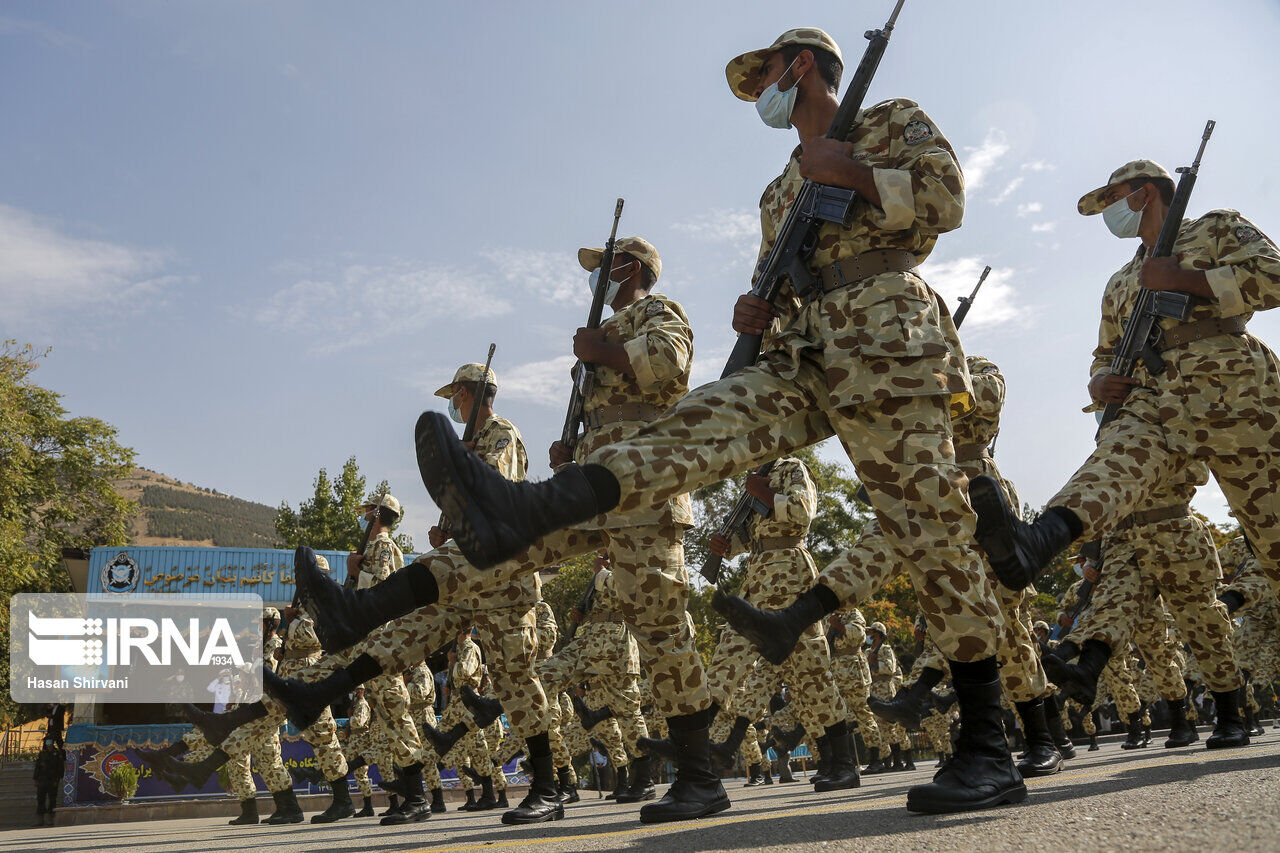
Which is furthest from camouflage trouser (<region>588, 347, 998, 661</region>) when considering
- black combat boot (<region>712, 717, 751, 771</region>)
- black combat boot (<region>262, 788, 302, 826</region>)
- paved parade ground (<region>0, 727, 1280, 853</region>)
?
black combat boot (<region>262, 788, 302, 826</region>)

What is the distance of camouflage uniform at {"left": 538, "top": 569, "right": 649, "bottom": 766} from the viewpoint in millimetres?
10016

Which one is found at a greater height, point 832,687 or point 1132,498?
Answer: point 1132,498

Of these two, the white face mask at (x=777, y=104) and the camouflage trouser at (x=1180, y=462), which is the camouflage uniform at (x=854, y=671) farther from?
the white face mask at (x=777, y=104)

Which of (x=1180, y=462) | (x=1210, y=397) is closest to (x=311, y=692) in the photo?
(x=1180, y=462)

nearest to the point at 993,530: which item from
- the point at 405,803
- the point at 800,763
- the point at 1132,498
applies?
the point at 1132,498

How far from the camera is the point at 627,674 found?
10094mm

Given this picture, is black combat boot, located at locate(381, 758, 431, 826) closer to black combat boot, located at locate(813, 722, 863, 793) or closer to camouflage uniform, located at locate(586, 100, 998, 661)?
black combat boot, located at locate(813, 722, 863, 793)

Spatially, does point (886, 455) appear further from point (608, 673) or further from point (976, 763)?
point (608, 673)

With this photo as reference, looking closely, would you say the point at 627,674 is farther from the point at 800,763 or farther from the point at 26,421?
the point at 26,421

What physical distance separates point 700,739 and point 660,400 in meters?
1.76

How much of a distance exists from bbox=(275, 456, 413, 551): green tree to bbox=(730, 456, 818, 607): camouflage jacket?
39.7m

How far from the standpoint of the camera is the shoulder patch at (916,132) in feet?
11.3

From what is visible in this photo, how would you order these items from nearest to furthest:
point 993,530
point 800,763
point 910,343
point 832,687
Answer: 1. point 993,530
2. point 910,343
3. point 832,687
4. point 800,763

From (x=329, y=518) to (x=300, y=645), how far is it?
38.7 meters
